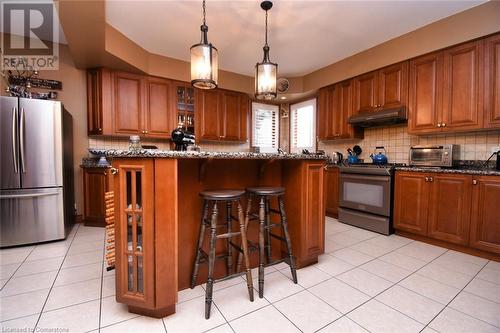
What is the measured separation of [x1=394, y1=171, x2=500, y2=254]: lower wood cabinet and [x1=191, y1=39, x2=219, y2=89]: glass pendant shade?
8.46 feet

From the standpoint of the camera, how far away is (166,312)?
1.39 m

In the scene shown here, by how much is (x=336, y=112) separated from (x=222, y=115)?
2044 millimetres

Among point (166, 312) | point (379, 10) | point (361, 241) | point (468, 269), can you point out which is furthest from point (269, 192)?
point (379, 10)

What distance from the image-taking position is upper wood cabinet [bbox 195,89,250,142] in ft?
13.2

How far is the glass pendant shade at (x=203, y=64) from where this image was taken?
1753 millimetres

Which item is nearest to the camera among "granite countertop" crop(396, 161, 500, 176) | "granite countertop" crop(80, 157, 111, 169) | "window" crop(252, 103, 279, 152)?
"granite countertop" crop(396, 161, 500, 176)

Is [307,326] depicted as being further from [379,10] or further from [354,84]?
[354,84]

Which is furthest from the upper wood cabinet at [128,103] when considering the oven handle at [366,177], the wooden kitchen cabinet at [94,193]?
the oven handle at [366,177]

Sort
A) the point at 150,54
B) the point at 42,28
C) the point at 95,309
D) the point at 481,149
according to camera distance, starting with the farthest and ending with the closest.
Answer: the point at 150,54, the point at 42,28, the point at 481,149, the point at 95,309

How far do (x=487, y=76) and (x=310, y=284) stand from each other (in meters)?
2.77

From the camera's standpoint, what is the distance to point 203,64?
1767 mm

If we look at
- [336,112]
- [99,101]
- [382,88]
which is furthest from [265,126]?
[99,101]

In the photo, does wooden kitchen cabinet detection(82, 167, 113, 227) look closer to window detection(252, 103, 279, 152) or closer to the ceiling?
the ceiling

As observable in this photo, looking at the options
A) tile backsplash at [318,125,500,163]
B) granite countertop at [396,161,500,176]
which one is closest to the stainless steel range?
granite countertop at [396,161,500,176]
